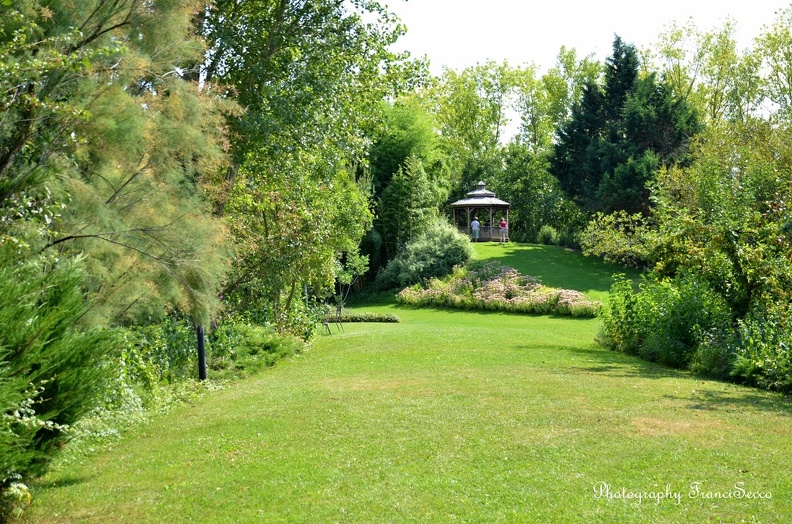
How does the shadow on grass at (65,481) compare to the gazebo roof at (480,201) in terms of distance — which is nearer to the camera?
the shadow on grass at (65,481)

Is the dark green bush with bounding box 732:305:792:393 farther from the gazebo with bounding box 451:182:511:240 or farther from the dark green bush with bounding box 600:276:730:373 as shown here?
the gazebo with bounding box 451:182:511:240

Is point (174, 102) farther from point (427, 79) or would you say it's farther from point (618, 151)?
point (618, 151)

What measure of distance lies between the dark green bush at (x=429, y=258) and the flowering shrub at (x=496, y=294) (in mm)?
812

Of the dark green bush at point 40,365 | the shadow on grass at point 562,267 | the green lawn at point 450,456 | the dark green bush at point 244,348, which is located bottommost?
the green lawn at point 450,456

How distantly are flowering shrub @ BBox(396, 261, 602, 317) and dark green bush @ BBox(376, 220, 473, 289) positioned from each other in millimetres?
812

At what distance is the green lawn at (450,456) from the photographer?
533cm

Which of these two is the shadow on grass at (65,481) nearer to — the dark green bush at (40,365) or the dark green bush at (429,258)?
the dark green bush at (40,365)

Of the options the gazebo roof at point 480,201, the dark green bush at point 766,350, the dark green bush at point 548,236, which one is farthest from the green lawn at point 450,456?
the dark green bush at point 548,236

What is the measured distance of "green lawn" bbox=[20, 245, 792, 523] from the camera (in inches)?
210

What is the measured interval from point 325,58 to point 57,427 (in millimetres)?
10364

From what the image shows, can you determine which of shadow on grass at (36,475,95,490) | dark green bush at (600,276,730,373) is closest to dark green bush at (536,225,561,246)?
dark green bush at (600,276,730,373)

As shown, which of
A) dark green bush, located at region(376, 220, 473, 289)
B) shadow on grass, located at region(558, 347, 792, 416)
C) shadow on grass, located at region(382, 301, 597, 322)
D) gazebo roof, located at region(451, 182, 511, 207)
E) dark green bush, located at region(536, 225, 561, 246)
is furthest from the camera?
dark green bush, located at region(536, 225, 561, 246)

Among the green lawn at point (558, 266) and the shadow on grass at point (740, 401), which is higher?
the green lawn at point (558, 266)

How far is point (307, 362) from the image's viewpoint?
14.6 metres
